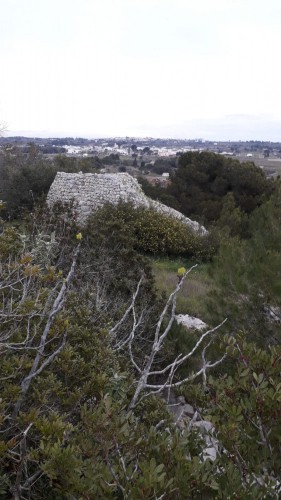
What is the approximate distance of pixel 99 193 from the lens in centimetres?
1358

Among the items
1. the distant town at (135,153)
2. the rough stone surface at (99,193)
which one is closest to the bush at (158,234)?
the rough stone surface at (99,193)

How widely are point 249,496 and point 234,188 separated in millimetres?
16955

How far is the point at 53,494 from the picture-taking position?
227 centimetres

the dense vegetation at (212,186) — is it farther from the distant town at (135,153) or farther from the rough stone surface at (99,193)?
the distant town at (135,153)

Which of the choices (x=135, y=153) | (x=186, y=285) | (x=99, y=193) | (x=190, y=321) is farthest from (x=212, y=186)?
(x=135, y=153)

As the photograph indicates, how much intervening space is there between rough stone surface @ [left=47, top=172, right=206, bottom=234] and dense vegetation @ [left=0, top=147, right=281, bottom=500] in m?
7.42

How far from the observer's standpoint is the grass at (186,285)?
7.64 metres

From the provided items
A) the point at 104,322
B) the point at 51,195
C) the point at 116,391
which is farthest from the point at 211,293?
the point at 51,195

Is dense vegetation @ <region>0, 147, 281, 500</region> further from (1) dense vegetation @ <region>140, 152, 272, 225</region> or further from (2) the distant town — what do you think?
(2) the distant town

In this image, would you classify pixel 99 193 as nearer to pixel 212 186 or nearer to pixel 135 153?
pixel 212 186

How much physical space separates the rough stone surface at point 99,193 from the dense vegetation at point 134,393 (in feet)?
24.4

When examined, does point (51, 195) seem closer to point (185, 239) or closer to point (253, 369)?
point (185, 239)

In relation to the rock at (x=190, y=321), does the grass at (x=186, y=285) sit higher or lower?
lower

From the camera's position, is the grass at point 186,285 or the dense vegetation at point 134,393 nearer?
the dense vegetation at point 134,393
